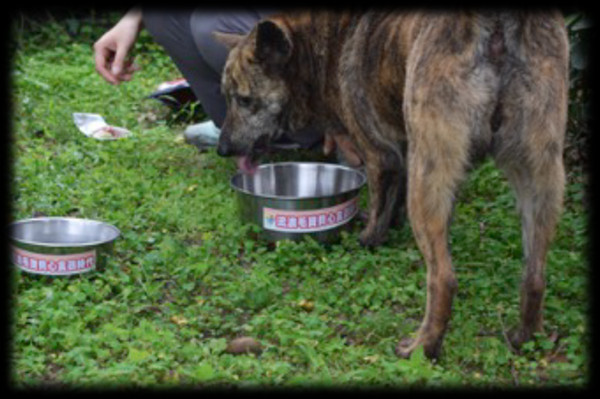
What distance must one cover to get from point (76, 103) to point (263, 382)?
4403mm

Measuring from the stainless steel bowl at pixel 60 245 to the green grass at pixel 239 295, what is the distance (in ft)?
0.22

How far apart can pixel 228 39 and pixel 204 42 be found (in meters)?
0.45

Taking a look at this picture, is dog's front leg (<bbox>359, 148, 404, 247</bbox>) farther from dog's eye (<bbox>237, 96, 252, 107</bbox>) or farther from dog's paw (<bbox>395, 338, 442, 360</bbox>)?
dog's paw (<bbox>395, 338, 442, 360</bbox>)

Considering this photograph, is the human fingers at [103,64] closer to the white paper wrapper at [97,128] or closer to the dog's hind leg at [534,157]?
the white paper wrapper at [97,128]

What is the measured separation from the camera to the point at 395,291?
4.20m

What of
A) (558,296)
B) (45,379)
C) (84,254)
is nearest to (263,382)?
(45,379)

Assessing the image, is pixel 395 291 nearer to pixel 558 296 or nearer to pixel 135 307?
pixel 558 296

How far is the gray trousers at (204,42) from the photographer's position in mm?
5695

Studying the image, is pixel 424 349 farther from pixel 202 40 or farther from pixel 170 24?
pixel 170 24

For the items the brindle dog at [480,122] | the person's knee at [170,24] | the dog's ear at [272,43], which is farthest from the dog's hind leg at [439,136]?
the person's knee at [170,24]

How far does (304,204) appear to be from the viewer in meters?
4.68

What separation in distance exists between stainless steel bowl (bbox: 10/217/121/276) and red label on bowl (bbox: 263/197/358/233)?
0.78 metres

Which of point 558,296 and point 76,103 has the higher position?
point 76,103

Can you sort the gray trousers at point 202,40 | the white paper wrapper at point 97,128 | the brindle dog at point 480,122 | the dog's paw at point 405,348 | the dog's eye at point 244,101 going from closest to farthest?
1. the brindle dog at point 480,122
2. the dog's paw at point 405,348
3. the dog's eye at point 244,101
4. the gray trousers at point 202,40
5. the white paper wrapper at point 97,128
